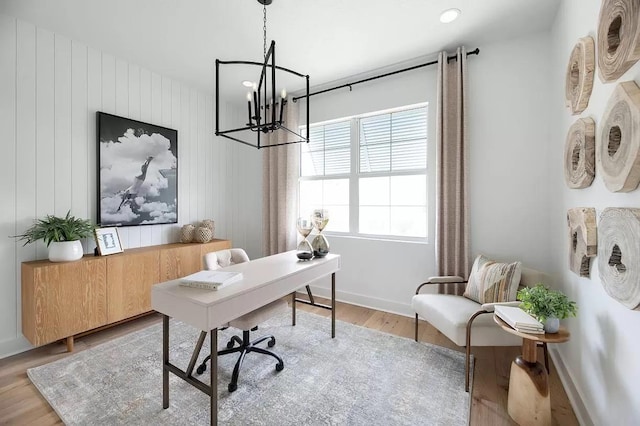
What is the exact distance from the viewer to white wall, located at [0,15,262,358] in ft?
7.41

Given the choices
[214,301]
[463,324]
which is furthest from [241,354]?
[463,324]

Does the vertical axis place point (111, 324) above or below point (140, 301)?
below

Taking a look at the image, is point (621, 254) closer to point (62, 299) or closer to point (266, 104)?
point (266, 104)

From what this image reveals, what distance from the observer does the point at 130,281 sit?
106 inches

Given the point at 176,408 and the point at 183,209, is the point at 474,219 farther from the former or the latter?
the point at 183,209

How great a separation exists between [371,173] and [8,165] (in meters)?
3.42

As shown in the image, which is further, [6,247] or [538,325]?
[6,247]

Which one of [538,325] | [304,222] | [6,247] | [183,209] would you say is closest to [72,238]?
[6,247]

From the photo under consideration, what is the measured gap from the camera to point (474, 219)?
2717 millimetres

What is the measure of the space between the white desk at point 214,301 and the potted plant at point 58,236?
1418 millimetres

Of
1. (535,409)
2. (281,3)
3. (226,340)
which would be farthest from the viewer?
(226,340)

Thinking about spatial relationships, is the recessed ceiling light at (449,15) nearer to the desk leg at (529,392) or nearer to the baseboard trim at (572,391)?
the desk leg at (529,392)

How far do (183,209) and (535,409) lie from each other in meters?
3.81

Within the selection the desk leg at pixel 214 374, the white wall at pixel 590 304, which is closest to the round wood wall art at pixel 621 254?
the white wall at pixel 590 304
